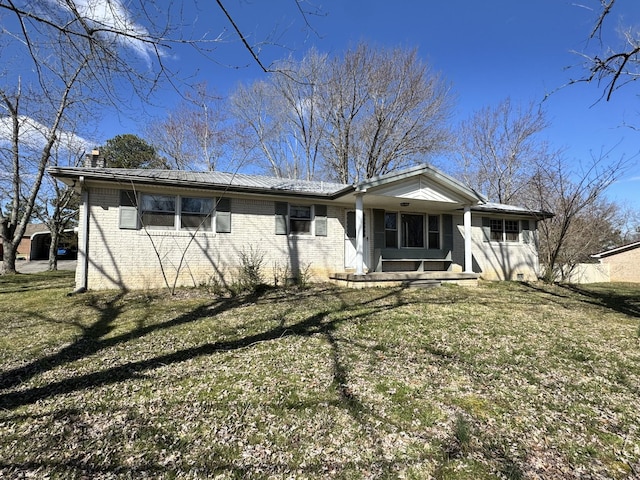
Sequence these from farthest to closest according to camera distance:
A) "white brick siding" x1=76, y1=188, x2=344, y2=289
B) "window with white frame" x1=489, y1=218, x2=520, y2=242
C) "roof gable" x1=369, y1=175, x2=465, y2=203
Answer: "window with white frame" x1=489, y1=218, x2=520, y2=242, "roof gable" x1=369, y1=175, x2=465, y2=203, "white brick siding" x1=76, y1=188, x2=344, y2=289

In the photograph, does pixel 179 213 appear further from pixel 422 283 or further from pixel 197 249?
pixel 422 283

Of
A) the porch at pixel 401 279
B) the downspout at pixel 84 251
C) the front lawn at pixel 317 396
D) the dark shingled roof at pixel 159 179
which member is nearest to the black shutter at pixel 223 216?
the dark shingled roof at pixel 159 179

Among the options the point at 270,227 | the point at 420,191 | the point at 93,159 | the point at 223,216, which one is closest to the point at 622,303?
the point at 420,191

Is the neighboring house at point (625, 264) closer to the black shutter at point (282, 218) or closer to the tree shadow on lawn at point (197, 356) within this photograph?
the tree shadow on lawn at point (197, 356)

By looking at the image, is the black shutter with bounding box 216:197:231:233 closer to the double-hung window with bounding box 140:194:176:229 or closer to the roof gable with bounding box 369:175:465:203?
the double-hung window with bounding box 140:194:176:229

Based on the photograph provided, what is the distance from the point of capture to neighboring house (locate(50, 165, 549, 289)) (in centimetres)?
916

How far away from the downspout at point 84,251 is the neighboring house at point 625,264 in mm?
23603

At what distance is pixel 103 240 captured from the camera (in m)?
9.10

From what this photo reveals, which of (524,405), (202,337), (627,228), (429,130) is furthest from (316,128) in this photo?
(627,228)

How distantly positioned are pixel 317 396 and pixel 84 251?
826 cm

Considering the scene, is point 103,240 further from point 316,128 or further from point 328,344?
point 316,128

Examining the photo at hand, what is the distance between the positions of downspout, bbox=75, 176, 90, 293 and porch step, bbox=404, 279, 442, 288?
9043 mm

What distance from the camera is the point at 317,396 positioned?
3.44m

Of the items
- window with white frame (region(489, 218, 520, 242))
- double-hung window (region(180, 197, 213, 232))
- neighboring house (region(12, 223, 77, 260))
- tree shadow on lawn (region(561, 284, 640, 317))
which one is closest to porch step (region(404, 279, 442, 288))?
tree shadow on lawn (region(561, 284, 640, 317))
